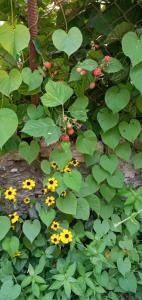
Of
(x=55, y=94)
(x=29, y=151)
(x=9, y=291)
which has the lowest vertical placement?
(x=9, y=291)

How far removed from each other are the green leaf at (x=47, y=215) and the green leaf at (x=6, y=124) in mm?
348

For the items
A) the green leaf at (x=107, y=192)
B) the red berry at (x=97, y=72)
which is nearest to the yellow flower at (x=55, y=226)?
the green leaf at (x=107, y=192)

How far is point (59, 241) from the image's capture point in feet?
4.95

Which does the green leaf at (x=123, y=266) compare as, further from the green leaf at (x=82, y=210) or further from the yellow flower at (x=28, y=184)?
the yellow flower at (x=28, y=184)

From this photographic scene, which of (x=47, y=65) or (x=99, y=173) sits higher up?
(x=47, y=65)

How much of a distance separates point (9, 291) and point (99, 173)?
579 millimetres

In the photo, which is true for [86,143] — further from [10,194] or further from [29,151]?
[10,194]

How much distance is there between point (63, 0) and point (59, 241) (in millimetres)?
957

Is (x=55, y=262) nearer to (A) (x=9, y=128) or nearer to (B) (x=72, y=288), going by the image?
(B) (x=72, y=288)

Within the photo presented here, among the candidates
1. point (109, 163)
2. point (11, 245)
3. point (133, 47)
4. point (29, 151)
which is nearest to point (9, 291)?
point (11, 245)

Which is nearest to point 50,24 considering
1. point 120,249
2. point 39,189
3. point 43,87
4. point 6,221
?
point 43,87

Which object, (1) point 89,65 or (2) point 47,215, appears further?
(2) point 47,215

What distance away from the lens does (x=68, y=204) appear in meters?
1.50

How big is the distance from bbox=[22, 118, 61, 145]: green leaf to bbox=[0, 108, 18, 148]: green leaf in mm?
52
